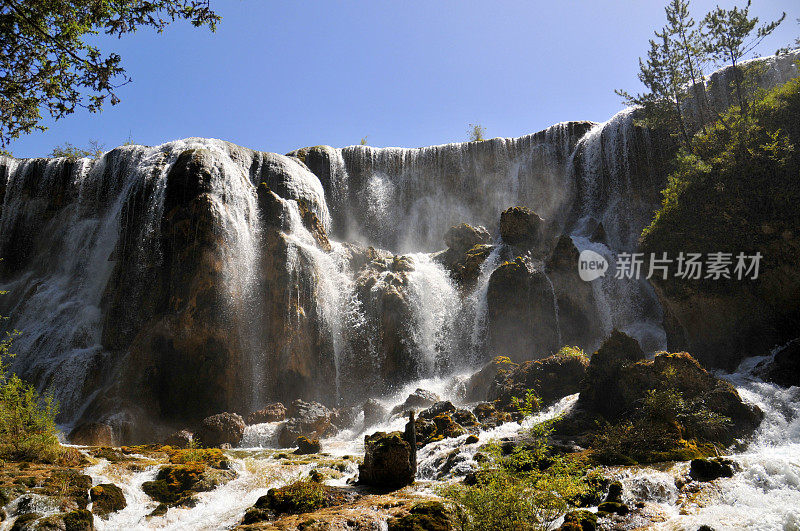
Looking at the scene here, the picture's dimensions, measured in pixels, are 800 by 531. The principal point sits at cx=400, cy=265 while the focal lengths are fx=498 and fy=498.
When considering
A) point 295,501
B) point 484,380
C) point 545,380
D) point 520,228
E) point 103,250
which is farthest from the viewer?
point 103,250

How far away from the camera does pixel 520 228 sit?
93.1ft

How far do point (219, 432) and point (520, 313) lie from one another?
15.0 meters

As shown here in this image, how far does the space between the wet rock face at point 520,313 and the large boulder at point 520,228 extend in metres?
2.26

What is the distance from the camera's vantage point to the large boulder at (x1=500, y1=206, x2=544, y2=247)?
92.9 ft

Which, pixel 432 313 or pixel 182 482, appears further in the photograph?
pixel 432 313

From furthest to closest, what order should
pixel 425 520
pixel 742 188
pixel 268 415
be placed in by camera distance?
pixel 268 415
pixel 742 188
pixel 425 520

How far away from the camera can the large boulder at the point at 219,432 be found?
728 inches

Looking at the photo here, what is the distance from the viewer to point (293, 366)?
80.4 ft

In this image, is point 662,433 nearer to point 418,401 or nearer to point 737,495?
point 737,495

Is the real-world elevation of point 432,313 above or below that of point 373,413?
above

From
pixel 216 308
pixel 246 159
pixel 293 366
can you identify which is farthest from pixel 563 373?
pixel 246 159

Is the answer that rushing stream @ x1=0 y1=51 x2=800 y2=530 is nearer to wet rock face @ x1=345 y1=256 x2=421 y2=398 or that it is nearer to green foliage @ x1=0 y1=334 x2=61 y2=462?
wet rock face @ x1=345 y1=256 x2=421 y2=398

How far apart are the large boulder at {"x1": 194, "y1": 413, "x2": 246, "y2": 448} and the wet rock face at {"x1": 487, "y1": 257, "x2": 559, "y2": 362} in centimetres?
1269

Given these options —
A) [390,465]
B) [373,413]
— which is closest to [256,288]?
[373,413]
